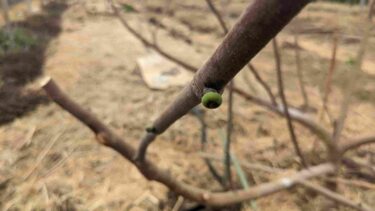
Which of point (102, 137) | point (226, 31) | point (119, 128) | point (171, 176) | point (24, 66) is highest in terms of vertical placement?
point (226, 31)

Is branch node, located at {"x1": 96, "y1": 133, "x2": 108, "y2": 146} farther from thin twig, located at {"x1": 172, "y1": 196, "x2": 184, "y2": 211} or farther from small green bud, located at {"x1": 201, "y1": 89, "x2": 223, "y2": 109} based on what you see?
small green bud, located at {"x1": 201, "y1": 89, "x2": 223, "y2": 109}

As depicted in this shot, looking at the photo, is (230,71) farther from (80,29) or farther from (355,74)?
(80,29)

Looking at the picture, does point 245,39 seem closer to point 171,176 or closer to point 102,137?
point 102,137

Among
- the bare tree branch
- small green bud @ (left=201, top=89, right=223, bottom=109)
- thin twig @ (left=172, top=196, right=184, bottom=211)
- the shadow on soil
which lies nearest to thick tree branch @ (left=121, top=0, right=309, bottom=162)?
small green bud @ (left=201, top=89, right=223, bottom=109)

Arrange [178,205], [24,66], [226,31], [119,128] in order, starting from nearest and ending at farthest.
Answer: [226,31] → [178,205] → [119,128] → [24,66]

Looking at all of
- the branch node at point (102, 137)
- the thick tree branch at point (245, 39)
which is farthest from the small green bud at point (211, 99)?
the branch node at point (102, 137)

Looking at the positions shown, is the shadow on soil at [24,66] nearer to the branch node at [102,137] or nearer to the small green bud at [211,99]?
the branch node at [102,137]

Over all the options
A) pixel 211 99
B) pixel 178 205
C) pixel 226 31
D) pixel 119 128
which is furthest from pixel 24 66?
pixel 211 99
